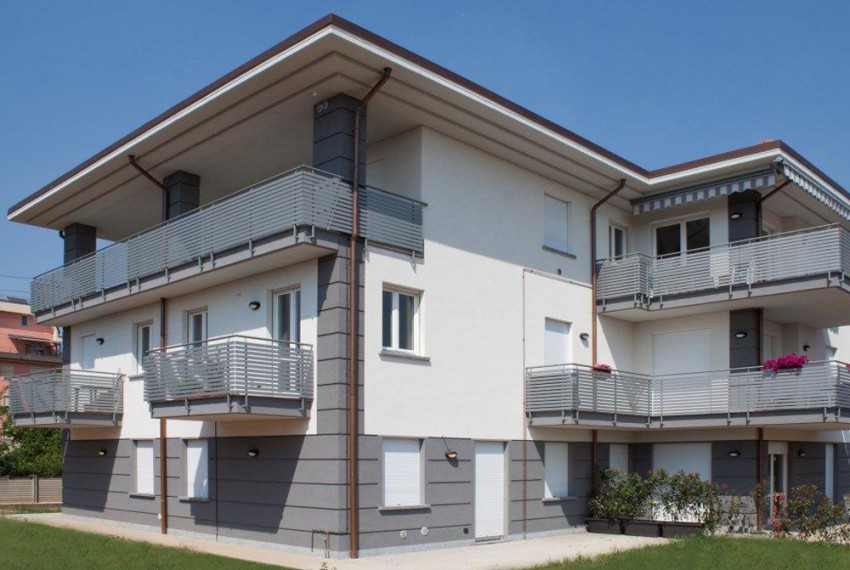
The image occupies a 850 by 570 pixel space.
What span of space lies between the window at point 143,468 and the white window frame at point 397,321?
26.9 ft

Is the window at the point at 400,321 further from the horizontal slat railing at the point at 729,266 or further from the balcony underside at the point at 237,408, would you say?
the horizontal slat railing at the point at 729,266

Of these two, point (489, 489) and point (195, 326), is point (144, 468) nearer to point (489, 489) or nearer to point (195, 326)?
point (195, 326)

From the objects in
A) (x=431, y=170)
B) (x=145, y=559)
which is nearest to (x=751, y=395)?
(x=431, y=170)

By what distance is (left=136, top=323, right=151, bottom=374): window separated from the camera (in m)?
23.6

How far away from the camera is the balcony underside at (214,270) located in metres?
16.9

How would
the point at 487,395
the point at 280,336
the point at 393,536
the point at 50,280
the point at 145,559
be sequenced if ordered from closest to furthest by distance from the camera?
the point at 145,559
the point at 393,536
the point at 280,336
the point at 487,395
the point at 50,280

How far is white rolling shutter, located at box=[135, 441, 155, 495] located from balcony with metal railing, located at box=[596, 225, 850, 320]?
12290 mm

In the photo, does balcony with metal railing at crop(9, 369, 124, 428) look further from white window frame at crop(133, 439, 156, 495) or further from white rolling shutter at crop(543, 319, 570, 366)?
white rolling shutter at crop(543, 319, 570, 366)

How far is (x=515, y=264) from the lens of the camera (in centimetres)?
2127

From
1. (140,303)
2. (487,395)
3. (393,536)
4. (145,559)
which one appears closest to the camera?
(145,559)

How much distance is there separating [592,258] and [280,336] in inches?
372

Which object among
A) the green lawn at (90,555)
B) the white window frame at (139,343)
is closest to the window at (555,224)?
the white window frame at (139,343)

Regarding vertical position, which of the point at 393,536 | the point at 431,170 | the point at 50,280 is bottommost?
the point at 393,536

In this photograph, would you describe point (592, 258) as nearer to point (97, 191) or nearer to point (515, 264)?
point (515, 264)
